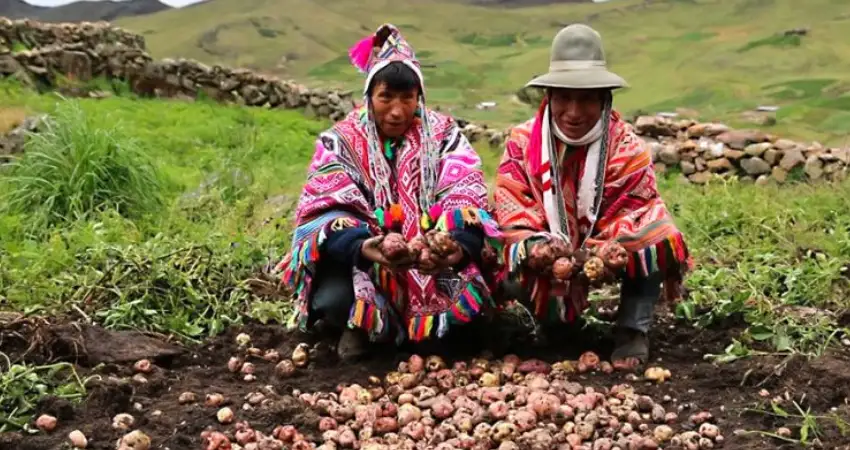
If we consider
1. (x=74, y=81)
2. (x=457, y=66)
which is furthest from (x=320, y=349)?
(x=457, y=66)

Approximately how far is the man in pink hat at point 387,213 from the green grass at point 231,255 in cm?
68

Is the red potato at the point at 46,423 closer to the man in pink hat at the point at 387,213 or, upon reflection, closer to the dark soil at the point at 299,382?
the dark soil at the point at 299,382

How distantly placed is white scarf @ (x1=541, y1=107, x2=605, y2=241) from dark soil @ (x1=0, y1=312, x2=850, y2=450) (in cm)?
50

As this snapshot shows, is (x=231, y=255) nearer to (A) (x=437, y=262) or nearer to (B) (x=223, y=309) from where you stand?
(B) (x=223, y=309)

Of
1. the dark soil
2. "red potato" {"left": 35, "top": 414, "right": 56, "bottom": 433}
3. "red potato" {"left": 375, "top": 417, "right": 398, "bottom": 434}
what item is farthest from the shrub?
"red potato" {"left": 375, "top": 417, "right": 398, "bottom": 434}

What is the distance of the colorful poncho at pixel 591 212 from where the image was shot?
329cm

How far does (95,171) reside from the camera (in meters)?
5.95

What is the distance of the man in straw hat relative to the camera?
3283 mm

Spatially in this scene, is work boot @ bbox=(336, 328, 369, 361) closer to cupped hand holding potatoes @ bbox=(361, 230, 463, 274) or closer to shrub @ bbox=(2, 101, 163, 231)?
cupped hand holding potatoes @ bbox=(361, 230, 463, 274)

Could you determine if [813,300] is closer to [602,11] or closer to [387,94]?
[387,94]

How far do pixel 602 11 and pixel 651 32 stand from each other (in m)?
1.53

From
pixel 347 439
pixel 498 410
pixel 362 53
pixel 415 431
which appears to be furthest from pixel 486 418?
pixel 362 53

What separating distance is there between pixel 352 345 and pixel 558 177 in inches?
36.8

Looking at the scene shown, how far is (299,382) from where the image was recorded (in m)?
3.29
